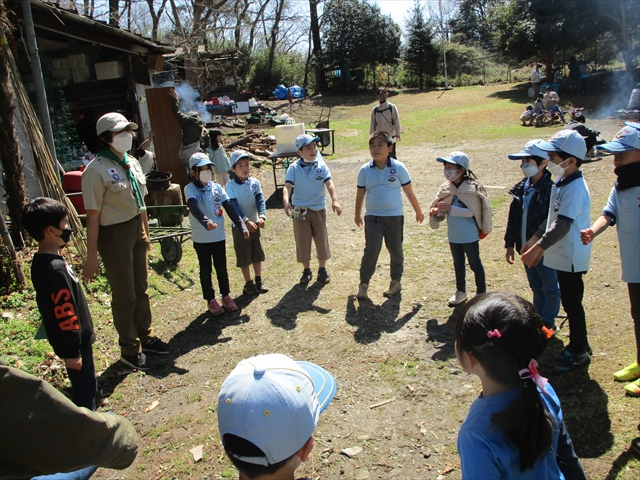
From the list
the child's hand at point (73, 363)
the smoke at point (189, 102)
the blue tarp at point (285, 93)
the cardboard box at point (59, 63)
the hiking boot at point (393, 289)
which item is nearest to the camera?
the child's hand at point (73, 363)

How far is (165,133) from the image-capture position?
457 inches

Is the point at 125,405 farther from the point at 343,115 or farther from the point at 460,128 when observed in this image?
the point at 343,115

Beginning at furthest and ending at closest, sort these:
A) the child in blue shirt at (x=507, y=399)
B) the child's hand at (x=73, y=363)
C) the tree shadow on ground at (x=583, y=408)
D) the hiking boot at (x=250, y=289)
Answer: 1. the hiking boot at (x=250, y=289)
2. the child's hand at (x=73, y=363)
3. the tree shadow on ground at (x=583, y=408)
4. the child in blue shirt at (x=507, y=399)

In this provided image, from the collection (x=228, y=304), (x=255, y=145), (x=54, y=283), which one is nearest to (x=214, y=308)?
(x=228, y=304)

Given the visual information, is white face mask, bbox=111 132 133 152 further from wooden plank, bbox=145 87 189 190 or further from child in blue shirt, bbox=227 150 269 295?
wooden plank, bbox=145 87 189 190

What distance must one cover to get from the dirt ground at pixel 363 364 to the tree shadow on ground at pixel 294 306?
0.08 feet

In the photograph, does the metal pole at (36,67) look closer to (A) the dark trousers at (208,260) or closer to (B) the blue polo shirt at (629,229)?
(A) the dark trousers at (208,260)

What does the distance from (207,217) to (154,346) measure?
1.44 m

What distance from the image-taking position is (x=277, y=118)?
75.6 ft

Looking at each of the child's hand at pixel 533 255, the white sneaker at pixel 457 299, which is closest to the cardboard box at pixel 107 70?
the white sneaker at pixel 457 299

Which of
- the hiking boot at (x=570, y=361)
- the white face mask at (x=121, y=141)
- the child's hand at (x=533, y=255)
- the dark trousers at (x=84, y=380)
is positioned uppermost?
the white face mask at (x=121, y=141)

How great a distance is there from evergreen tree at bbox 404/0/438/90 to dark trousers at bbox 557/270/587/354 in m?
30.9

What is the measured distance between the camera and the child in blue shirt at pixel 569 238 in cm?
373

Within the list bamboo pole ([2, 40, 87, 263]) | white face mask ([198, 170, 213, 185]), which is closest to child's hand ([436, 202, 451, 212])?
white face mask ([198, 170, 213, 185])
